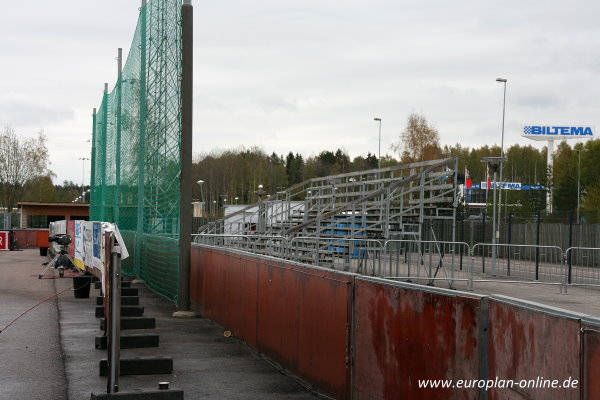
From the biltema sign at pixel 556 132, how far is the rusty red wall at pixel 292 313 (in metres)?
84.6

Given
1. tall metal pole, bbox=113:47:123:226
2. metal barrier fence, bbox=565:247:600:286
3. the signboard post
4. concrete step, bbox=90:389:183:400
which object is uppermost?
the signboard post

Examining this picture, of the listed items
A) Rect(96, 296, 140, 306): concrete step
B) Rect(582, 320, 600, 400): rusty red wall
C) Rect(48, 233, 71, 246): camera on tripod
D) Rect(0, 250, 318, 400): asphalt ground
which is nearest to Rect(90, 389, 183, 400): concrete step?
Rect(0, 250, 318, 400): asphalt ground

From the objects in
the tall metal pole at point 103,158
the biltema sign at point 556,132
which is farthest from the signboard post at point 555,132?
the tall metal pole at point 103,158

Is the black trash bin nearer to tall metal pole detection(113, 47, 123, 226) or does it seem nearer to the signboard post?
tall metal pole detection(113, 47, 123, 226)

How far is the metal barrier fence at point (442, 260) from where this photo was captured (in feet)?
65.0

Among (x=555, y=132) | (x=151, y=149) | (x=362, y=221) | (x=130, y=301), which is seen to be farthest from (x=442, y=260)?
(x=555, y=132)

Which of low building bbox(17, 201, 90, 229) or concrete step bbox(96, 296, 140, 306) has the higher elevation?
low building bbox(17, 201, 90, 229)

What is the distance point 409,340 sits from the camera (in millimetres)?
6602

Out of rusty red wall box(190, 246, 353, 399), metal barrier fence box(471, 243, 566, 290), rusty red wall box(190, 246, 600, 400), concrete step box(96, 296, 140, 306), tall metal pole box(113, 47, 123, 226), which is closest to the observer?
rusty red wall box(190, 246, 600, 400)

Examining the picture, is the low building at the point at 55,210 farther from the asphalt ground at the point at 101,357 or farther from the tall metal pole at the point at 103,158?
the asphalt ground at the point at 101,357

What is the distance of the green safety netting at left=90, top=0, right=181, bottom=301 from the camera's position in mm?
17875

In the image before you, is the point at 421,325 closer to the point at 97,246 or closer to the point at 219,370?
the point at 219,370

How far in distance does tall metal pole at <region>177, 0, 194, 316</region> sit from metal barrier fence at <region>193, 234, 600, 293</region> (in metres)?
1.30

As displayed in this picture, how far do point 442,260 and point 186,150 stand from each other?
7.07 meters
